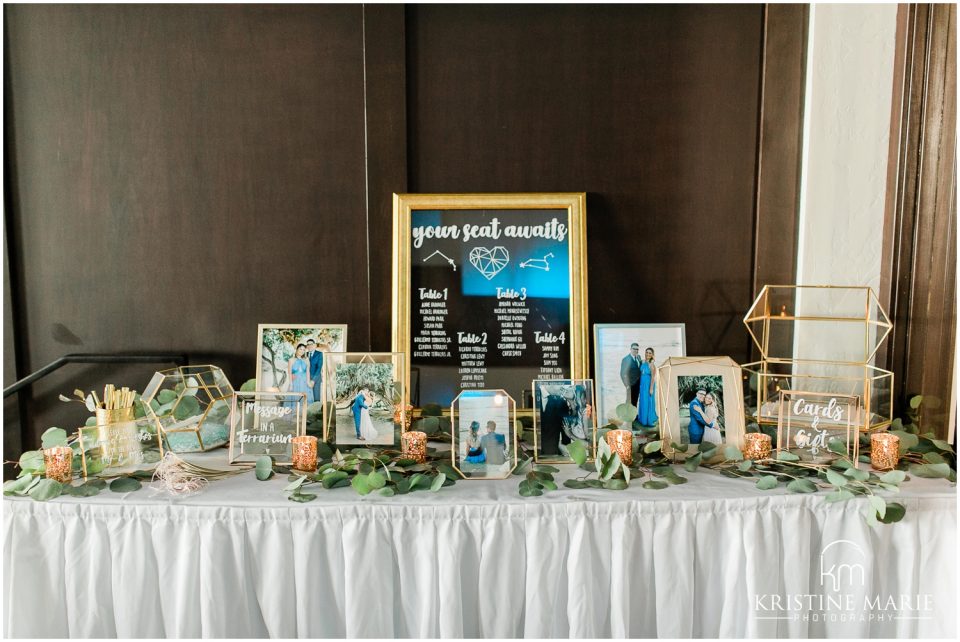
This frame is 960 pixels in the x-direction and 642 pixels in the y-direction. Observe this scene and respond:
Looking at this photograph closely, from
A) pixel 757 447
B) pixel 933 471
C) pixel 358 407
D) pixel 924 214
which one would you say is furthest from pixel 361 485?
pixel 924 214

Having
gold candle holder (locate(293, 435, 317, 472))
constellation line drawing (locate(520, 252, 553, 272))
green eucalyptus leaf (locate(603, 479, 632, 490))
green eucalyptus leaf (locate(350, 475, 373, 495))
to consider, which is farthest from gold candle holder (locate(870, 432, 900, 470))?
gold candle holder (locate(293, 435, 317, 472))

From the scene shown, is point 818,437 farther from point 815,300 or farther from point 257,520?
point 257,520

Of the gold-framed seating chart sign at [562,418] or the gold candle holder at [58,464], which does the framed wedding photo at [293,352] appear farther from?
the gold-framed seating chart sign at [562,418]

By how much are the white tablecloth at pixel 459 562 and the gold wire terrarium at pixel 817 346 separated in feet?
1.24

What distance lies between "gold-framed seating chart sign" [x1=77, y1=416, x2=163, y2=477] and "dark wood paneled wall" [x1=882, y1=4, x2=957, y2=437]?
2.15m

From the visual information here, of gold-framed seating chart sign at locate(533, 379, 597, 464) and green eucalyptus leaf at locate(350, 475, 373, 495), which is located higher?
gold-framed seating chart sign at locate(533, 379, 597, 464)

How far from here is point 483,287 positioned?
186 centimetres

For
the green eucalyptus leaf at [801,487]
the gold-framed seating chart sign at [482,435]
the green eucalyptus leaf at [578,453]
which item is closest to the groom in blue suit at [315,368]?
the gold-framed seating chart sign at [482,435]

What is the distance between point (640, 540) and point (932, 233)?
4.11 ft

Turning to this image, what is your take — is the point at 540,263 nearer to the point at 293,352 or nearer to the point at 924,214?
the point at 293,352

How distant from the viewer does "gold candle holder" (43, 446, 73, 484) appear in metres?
1.33

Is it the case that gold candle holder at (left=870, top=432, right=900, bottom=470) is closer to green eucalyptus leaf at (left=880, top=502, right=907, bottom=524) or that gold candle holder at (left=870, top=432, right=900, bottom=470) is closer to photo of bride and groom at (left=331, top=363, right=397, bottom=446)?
green eucalyptus leaf at (left=880, top=502, right=907, bottom=524)

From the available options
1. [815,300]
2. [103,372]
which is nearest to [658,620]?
[815,300]

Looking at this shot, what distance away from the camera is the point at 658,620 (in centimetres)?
128
